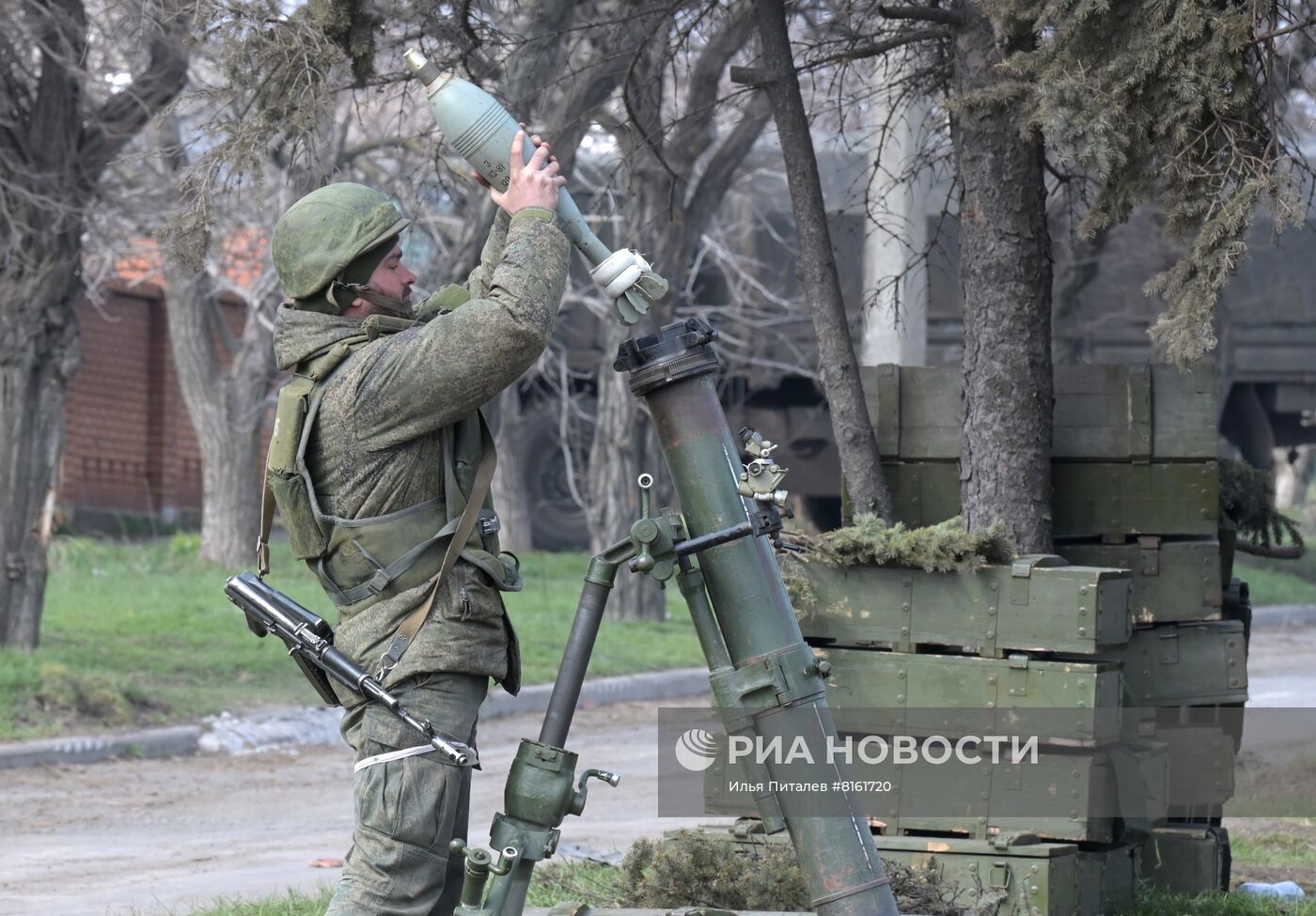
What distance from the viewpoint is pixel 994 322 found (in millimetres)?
5781

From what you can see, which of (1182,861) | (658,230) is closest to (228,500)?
(658,230)

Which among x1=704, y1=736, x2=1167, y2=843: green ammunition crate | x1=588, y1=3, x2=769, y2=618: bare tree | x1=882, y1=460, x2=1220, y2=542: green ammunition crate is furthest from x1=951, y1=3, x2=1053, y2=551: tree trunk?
x1=588, y1=3, x2=769, y2=618: bare tree

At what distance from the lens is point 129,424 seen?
22609 mm

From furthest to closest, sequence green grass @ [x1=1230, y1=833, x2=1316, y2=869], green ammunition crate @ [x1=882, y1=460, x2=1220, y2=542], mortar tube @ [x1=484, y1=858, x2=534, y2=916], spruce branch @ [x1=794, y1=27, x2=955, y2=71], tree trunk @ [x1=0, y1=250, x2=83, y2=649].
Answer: tree trunk @ [x1=0, y1=250, x2=83, y2=649]
green grass @ [x1=1230, y1=833, x2=1316, y2=869]
spruce branch @ [x1=794, y1=27, x2=955, y2=71]
green ammunition crate @ [x1=882, y1=460, x2=1220, y2=542]
mortar tube @ [x1=484, y1=858, x2=534, y2=916]

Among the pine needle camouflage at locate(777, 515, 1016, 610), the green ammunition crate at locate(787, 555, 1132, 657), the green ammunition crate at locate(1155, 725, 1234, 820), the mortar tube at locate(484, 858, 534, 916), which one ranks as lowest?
the green ammunition crate at locate(1155, 725, 1234, 820)

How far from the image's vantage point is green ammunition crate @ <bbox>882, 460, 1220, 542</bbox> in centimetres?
582

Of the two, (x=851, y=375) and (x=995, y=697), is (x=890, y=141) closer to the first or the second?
(x=851, y=375)

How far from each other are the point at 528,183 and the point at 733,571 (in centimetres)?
97

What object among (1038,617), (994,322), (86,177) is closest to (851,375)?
(994,322)

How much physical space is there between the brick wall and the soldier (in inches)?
726

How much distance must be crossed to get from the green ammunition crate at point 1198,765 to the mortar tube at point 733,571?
2.63 meters

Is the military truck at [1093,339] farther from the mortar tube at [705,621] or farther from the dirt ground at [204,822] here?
the mortar tube at [705,621]

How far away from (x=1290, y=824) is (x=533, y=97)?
4847 mm

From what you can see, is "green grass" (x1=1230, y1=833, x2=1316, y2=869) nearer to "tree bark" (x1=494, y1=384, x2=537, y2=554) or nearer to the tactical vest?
the tactical vest
